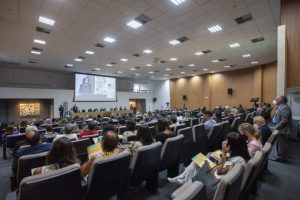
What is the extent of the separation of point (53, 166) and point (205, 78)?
709 inches

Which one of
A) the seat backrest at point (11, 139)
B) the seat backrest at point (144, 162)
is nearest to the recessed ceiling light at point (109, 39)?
the seat backrest at point (11, 139)

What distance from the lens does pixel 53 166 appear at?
1698 millimetres

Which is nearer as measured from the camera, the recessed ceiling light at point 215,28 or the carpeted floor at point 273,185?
the carpeted floor at point 273,185

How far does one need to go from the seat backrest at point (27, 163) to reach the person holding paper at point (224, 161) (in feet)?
5.65

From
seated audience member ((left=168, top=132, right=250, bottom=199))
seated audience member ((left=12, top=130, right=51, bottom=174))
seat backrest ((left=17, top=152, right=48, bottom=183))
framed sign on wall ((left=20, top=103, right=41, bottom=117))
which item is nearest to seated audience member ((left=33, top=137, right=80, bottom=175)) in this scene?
seat backrest ((left=17, top=152, right=48, bottom=183))

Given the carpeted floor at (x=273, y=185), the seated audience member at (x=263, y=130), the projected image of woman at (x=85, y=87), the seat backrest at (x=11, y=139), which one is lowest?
the carpeted floor at (x=273, y=185)

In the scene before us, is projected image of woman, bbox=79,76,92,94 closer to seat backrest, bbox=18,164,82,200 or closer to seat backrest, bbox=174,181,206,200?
seat backrest, bbox=18,164,82,200

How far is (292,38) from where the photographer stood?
15.8 ft

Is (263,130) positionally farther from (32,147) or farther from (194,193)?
(32,147)

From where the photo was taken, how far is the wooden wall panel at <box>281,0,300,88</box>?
15.5 ft

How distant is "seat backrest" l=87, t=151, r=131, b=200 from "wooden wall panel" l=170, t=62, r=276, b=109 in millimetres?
14730

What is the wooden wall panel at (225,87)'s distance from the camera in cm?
1349

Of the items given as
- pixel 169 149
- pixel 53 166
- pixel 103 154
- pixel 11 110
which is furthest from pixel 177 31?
pixel 11 110

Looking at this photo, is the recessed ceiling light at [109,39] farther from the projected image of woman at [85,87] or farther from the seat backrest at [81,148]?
the projected image of woman at [85,87]
